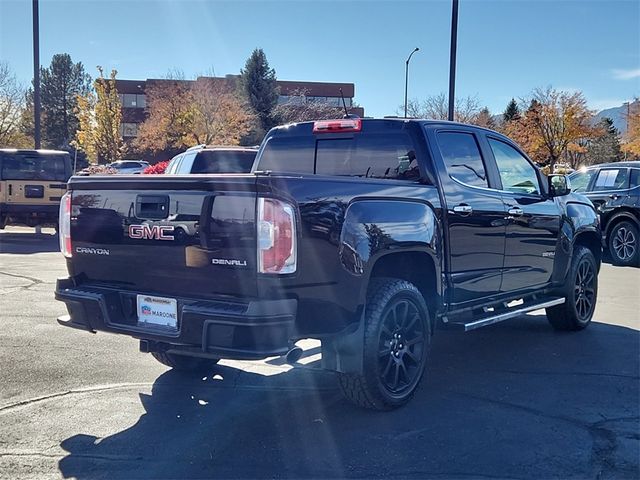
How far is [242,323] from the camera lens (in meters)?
3.49

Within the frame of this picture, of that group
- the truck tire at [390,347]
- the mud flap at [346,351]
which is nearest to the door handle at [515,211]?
the truck tire at [390,347]

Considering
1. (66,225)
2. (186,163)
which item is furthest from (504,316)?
(186,163)

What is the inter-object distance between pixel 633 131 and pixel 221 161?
Answer: 37.1 m

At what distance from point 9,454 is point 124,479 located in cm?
80

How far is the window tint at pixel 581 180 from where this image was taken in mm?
12836

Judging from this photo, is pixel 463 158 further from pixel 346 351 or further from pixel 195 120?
pixel 195 120

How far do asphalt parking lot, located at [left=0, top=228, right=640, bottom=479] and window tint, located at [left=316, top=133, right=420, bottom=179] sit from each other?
1577 mm

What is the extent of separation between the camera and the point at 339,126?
5.32m

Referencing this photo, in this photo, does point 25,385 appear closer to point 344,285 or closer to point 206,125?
point 344,285

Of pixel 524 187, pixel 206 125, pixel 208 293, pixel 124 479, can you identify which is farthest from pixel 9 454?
pixel 206 125

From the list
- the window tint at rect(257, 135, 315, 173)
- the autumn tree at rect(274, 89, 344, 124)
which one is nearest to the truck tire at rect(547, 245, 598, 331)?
the window tint at rect(257, 135, 315, 173)

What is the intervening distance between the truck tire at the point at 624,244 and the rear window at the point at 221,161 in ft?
23.2

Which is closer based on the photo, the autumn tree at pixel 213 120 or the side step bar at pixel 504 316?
the side step bar at pixel 504 316

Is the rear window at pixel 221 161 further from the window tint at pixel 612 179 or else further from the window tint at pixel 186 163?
the window tint at pixel 612 179
